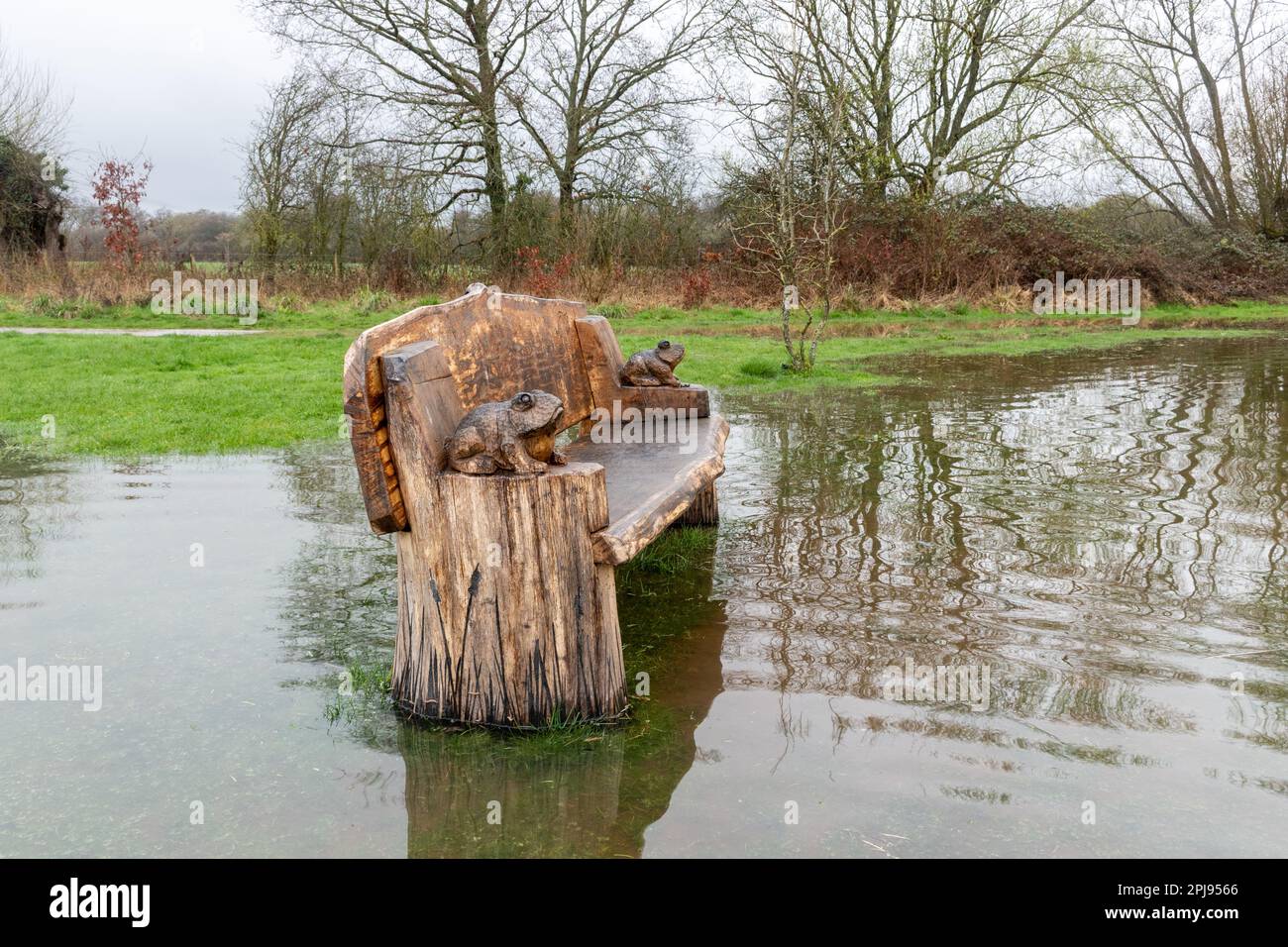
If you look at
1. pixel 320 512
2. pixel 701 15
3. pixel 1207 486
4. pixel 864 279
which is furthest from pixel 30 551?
pixel 701 15

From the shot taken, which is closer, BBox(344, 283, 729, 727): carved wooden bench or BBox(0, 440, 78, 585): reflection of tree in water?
BBox(344, 283, 729, 727): carved wooden bench

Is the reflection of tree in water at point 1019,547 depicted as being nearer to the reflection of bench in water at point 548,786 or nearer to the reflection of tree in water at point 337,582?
the reflection of bench in water at point 548,786

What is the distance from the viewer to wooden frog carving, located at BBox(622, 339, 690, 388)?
6.39 metres

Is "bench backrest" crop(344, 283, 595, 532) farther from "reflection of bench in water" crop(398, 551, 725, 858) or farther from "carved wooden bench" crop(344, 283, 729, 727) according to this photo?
"reflection of bench in water" crop(398, 551, 725, 858)

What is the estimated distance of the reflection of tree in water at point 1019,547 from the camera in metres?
4.08

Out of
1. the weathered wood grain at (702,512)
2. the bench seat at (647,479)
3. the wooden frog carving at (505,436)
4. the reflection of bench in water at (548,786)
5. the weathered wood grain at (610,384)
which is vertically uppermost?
the weathered wood grain at (610,384)

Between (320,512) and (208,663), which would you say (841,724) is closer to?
(208,663)

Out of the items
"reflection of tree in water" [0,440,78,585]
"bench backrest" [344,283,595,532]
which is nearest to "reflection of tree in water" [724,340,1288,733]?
"bench backrest" [344,283,595,532]

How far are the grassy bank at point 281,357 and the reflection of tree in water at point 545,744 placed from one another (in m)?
4.39

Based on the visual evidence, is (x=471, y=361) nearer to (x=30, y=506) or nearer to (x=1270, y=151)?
(x=30, y=506)

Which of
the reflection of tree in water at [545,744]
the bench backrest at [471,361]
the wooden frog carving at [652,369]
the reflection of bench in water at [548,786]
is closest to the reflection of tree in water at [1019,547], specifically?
the reflection of tree in water at [545,744]

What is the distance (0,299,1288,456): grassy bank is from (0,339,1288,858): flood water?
6.25 ft

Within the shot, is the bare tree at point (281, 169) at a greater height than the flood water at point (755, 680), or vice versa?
the bare tree at point (281, 169)

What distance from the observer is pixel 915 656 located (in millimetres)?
4141
